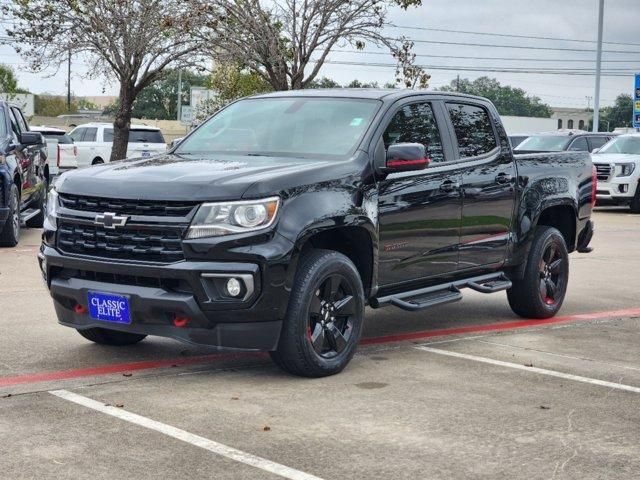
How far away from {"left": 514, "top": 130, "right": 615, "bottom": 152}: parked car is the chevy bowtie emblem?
21192 millimetres

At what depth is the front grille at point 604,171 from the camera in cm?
2539

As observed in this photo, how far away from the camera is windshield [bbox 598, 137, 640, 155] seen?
2623 centimetres

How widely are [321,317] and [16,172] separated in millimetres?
8492

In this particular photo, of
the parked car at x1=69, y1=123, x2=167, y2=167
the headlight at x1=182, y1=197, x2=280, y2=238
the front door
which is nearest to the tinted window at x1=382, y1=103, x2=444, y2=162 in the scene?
the front door

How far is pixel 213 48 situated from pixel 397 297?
27.5 metres

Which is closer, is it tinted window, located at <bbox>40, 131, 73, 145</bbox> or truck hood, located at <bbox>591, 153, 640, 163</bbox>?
truck hood, located at <bbox>591, 153, 640, 163</bbox>

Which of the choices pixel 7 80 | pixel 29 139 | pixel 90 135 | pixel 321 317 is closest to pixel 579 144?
pixel 90 135

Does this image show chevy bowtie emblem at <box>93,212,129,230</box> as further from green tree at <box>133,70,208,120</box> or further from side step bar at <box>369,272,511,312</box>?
green tree at <box>133,70,208,120</box>

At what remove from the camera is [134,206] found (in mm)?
6531

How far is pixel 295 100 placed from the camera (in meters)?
8.10

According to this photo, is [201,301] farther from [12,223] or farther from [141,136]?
[141,136]

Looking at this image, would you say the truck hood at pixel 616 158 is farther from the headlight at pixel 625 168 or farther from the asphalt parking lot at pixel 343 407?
the asphalt parking lot at pixel 343 407

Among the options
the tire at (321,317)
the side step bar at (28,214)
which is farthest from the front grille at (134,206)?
the side step bar at (28,214)

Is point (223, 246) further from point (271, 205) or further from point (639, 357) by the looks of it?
point (639, 357)
